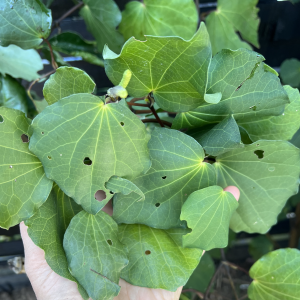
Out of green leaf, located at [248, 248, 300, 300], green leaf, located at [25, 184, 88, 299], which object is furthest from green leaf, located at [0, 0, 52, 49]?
green leaf, located at [248, 248, 300, 300]

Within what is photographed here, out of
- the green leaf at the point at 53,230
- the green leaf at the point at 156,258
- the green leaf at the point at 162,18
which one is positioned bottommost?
the green leaf at the point at 156,258

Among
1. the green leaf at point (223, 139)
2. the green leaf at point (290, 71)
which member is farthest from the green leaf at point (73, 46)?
the green leaf at point (290, 71)

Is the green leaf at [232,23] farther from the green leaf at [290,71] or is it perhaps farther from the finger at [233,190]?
the finger at [233,190]

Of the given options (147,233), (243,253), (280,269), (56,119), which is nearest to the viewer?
(56,119)

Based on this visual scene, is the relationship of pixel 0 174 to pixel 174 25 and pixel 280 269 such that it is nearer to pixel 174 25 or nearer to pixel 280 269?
pixel 174 25

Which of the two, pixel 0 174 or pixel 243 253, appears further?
pixel 243 253

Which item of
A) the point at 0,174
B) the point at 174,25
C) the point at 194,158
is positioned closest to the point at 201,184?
the point at 194,158

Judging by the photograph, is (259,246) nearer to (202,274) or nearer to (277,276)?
(202,274)
